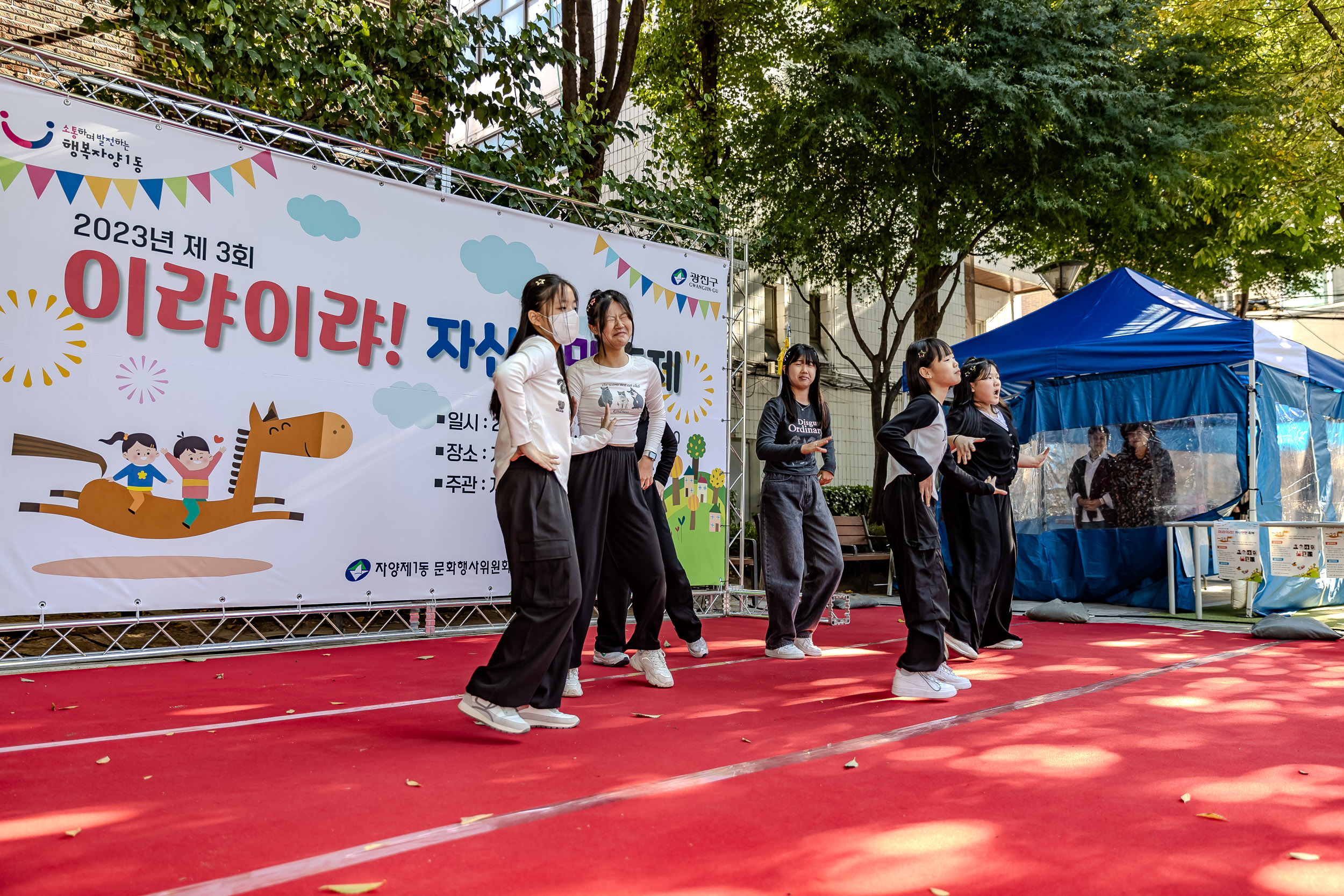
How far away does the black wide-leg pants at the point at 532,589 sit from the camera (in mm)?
3625

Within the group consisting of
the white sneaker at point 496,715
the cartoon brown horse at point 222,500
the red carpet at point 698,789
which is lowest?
the red carpet at point 698,789

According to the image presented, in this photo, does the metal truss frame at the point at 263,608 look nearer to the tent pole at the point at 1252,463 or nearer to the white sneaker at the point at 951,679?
the white sneaker at the point at 951,679

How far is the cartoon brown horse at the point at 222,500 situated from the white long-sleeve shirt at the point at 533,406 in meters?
2.74

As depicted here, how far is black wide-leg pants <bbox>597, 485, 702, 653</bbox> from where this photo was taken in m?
5.21

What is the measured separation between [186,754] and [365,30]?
6.88 m

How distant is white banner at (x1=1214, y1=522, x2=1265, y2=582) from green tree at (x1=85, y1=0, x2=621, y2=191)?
621cm

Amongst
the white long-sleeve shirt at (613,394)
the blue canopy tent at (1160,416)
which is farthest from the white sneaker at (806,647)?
the blue canopy tent at (1160,416)

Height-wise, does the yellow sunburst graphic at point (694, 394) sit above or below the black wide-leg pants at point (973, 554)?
above

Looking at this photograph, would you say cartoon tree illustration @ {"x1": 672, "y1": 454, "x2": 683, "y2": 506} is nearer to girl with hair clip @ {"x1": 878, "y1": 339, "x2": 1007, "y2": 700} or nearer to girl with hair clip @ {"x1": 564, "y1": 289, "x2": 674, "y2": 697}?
girl with hair clip @ {"x1": 564, "y1": 289, "x2": 674, "y2": 697}

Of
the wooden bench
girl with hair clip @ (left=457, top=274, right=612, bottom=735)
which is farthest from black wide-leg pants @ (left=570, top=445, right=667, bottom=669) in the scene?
the wooden bench

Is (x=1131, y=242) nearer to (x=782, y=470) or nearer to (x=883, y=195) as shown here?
(x=883, y=195)

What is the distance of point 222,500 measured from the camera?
19.0 feet

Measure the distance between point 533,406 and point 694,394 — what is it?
448 centimetres

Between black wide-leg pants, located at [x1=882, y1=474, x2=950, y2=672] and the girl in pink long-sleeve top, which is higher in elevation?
the girl in pink long-sleeve top
